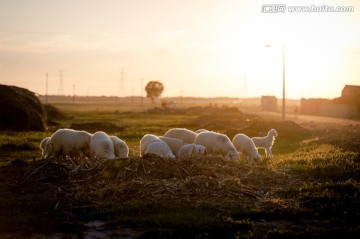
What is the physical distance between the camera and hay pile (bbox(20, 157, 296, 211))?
1055 cm

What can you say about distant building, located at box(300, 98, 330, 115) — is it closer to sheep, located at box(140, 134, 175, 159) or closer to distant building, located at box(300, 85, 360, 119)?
distant building, located at box(300, 85, 360, 119)

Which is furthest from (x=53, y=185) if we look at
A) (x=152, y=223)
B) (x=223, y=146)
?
(x=223, y=146)

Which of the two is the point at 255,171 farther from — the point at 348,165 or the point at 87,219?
the point at 87,219

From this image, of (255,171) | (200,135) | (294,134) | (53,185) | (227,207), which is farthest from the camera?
(294,134)

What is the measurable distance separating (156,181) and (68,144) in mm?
5874

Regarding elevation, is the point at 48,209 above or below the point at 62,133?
below

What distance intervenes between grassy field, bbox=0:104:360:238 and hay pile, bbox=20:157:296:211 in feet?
0.08

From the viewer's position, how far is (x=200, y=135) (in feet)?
57.4

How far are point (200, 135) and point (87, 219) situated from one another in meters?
8.88

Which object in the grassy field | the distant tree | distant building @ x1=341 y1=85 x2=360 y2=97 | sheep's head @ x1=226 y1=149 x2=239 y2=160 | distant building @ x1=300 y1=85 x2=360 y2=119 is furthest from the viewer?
the distant tree

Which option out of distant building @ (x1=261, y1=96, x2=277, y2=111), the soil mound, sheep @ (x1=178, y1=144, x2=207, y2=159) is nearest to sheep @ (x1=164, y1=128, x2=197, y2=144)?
sheep @ (x1=178, y1=144, x2=207, y2=159)

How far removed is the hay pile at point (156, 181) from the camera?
10.6 metres

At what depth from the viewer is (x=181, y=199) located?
1037cm

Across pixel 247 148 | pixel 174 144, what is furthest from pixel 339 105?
pixel 174 144
